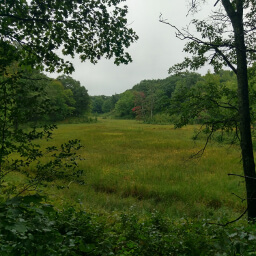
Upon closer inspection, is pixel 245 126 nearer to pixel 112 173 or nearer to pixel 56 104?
pixel 112 173

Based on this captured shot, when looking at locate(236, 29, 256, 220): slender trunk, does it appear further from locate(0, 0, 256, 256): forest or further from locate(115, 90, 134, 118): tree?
locate(115, 90, 134, 118): tree

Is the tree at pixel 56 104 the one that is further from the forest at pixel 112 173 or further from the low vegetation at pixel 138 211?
the low vegetation at pixel 138 211

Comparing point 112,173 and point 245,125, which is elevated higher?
point 245,125

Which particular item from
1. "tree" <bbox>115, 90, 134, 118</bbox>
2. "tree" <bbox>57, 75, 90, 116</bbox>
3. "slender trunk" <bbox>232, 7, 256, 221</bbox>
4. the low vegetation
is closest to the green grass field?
the low vegetation

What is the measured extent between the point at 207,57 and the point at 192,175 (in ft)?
22.6

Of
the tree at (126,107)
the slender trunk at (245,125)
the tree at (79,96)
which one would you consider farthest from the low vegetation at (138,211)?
the tree at (126,107)

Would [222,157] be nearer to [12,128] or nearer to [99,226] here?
[99,226]

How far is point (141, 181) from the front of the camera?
9.96m

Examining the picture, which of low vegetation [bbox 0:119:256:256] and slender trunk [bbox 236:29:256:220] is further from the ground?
slender trunk [bbox 236:29:256:220]

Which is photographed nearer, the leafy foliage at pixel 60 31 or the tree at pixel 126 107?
the leafy foliage at pixel 60 31

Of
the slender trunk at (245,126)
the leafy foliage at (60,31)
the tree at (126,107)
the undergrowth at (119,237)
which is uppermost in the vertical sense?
the tree at (126,107)

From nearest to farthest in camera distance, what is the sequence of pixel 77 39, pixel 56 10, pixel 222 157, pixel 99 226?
pixel 56 10, pixel 77 39, pixel 99 226, pixel 222 157

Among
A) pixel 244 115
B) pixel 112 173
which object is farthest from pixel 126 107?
pixel 244 115

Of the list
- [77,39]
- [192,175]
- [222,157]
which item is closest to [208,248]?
[77,39]
